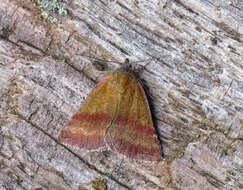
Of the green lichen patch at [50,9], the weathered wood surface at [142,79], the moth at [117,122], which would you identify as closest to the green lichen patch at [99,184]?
the weathered wood surface at [142,79]

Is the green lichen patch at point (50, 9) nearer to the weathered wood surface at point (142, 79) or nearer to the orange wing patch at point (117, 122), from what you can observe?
the weathered wood surface at point (142, 79)

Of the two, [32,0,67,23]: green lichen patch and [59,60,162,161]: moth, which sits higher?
[32,0,67,23]: green lichen patch

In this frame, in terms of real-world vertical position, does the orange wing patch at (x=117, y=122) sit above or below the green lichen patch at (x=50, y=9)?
below

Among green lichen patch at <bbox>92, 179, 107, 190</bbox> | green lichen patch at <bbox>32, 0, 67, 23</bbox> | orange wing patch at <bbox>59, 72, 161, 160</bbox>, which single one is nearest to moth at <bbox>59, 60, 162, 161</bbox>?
orange wing patch at <bbox>59, 72, 161, 160</bbox>

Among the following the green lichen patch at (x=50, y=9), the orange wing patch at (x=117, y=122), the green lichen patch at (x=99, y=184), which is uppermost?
the green lichen patch at (x=50, y=9)

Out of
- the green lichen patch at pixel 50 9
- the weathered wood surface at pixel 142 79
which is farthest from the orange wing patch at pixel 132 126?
the green lichen patch at pixel 50 9

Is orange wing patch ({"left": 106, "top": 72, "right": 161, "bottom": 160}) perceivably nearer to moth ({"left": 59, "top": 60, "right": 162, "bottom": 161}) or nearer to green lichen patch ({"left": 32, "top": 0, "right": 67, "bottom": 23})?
moth ({"left": 59, "top": 60, "right": 162, "bottom": 161})

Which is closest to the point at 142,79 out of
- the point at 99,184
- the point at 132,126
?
the point at 132,126

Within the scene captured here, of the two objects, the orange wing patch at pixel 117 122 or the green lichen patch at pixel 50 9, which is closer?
the orange wing patch at pixel 117 122

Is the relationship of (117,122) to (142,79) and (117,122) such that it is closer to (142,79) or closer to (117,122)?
(117,122)
